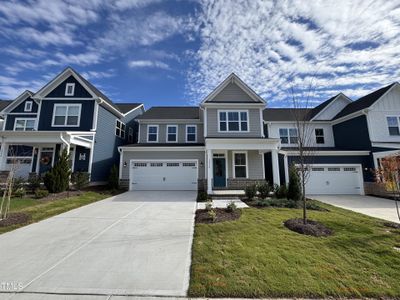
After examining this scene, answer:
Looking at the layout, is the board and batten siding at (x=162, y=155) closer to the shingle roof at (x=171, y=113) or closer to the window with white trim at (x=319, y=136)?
the shingle roof at (x=171, y=113)

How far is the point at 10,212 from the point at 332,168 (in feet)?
61.0

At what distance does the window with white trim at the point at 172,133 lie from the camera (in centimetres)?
1746

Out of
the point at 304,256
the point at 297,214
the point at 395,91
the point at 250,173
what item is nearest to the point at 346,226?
the point at 297,214

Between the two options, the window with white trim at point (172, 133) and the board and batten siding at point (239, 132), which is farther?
the window with white trim at point (172, 133)

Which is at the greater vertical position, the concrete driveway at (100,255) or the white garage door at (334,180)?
the white garage door at (334,180)

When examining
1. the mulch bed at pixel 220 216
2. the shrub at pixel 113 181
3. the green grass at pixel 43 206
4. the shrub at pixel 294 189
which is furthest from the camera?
the shrub at pixel 113 181

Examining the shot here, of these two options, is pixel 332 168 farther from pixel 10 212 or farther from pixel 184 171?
pixel 10 212

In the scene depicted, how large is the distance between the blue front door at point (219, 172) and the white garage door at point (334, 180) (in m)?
6.20

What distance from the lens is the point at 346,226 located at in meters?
6.33

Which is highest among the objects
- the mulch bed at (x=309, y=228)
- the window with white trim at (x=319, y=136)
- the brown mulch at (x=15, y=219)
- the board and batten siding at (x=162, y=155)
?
the window with white trim at (x=319, y=136)

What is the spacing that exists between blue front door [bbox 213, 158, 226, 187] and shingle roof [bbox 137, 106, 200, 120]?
521cm

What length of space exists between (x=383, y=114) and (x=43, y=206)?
22390 mm

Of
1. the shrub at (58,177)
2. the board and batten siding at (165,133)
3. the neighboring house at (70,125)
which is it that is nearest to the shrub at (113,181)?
the neighboring house at (70,125)

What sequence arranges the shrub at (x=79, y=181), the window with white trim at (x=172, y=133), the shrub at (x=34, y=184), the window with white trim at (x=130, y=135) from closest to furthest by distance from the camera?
the shrub at (x=34, y=184), the shrub at (x=79, y=181), the window with white trim at (x=172, y=133), the window with white trim at (x=130, y=135)
